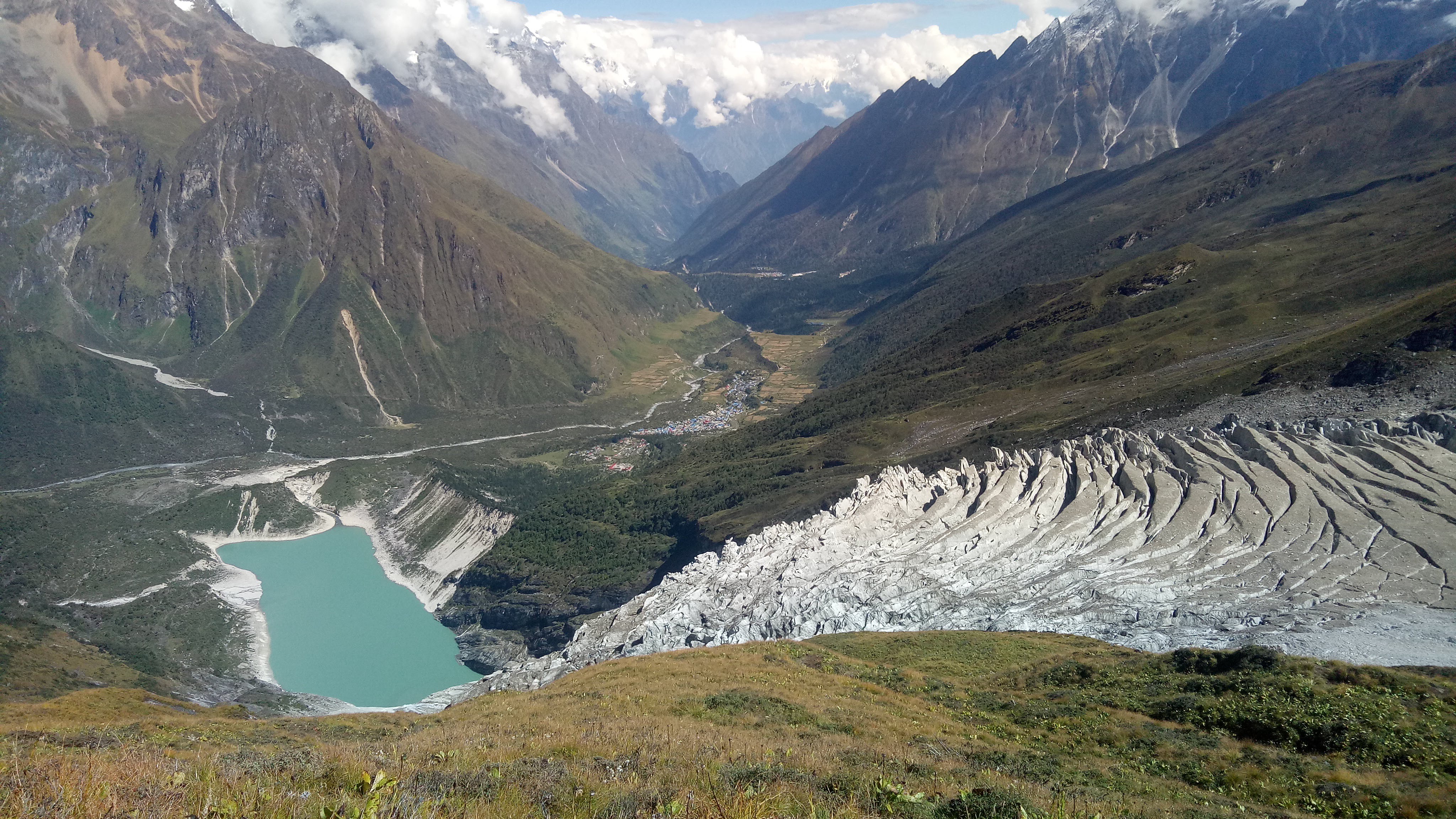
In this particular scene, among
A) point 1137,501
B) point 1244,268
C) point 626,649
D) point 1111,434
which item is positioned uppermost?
point 1244,268

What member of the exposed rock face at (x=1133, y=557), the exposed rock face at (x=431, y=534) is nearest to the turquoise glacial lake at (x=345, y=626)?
the exposed rock face at (x=431, y=534)

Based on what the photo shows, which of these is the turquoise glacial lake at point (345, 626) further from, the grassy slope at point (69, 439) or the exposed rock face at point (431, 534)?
the grassy slope at point (69, 439)

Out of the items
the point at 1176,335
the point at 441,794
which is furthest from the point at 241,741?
the point at 1176,335

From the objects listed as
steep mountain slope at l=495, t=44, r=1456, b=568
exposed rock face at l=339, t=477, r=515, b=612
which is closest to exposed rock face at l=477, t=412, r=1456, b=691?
steep mountain slope at l=495, t=44, r=1456, b=568

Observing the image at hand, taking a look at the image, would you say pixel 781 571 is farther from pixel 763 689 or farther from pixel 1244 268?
pixel 1244 268

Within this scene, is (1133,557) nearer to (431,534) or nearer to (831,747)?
(831,747)
